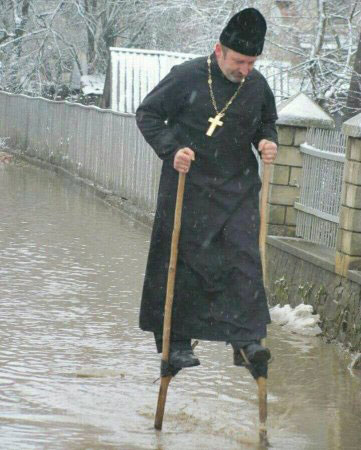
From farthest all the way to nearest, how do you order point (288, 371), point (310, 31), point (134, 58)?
point (134, 58) < point (310, 31) < point (288, 371)

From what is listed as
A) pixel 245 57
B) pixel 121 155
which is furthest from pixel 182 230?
pixel 121 155

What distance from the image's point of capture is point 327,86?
24.9m

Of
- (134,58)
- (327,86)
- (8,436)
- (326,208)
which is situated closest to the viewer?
(8,436)

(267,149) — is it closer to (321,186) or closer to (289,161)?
(321,186)

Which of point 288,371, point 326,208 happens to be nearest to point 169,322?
point 288,371

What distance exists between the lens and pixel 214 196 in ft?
21.0

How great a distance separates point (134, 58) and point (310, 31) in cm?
620

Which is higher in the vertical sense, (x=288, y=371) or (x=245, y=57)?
(x=245, y=57)

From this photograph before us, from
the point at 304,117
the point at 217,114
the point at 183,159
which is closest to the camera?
the point at 183,159

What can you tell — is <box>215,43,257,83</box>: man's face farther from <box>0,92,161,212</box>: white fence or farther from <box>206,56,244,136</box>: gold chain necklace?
<box>0,92,161,212</box>: white fence

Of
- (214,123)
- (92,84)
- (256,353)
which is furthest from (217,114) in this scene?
Result: (92,84)

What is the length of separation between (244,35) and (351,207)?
3332 millimetres

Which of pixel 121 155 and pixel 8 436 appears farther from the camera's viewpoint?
pixel 121 155

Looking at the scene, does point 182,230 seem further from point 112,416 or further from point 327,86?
point 327,86
